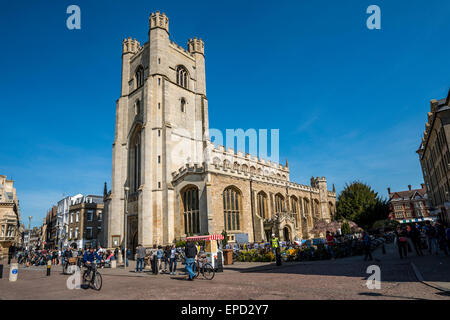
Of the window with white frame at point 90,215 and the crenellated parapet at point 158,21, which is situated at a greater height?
the crenellated parapet at point 158,21

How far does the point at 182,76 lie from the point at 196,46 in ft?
22.8

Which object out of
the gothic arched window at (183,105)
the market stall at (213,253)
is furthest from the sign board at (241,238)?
the gothic arched window at (183,105)

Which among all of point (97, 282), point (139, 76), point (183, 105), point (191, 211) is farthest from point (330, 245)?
point (139, 76)

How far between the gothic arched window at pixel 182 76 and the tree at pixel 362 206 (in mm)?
31805

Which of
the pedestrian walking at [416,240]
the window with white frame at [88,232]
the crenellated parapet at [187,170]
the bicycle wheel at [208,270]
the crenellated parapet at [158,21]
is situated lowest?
the bicycle wheel at [208,270]

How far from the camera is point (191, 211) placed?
29438 millimetres

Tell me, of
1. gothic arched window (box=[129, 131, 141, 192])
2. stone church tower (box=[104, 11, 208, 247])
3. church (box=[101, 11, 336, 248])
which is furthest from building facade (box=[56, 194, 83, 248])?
gothic arched window (box=[129, 131, 141, 192])

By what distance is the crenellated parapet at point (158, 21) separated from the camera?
119ft

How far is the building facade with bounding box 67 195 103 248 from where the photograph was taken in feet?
173

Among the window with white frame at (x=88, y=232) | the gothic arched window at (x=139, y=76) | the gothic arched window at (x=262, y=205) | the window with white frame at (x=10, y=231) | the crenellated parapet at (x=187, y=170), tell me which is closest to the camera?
the crenellated parapet at (x=187, y=170)

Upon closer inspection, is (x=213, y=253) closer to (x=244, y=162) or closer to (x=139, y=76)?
(x=139, y=76)

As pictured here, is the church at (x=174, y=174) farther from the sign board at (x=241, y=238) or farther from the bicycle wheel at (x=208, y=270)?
the bicycle wheel at (x=208, y=270)

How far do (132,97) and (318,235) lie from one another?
1295 inches

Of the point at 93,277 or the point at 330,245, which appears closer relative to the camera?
the point at 93,277
